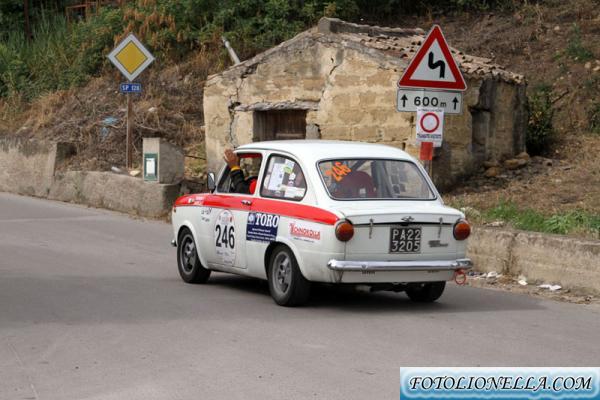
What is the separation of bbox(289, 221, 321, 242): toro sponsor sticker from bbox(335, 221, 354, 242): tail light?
0.71 feet

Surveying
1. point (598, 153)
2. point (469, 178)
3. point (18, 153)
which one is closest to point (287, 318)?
point (469, 178)

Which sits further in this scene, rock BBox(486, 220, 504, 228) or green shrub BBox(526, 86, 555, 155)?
green shrub BBox(526, 86, 555, 155)

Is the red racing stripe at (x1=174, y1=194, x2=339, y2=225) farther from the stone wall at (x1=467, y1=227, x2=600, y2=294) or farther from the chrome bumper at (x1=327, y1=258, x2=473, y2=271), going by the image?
the stone wall at (x1=467, y1=227, x2=600, y2=294)

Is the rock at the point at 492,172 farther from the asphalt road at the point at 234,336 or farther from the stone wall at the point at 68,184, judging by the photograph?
the asphalt road at the point at 234,336

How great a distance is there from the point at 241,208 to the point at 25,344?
10.8 feet

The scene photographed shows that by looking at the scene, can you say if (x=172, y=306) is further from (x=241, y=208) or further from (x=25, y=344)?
(x=25, y=344)

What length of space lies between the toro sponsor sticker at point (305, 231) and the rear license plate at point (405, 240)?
69 centimetres

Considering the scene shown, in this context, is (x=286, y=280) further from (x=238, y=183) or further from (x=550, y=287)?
(x=550, y=287)

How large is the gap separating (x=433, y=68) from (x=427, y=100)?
0.38 m

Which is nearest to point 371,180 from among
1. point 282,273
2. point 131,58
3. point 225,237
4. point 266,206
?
point 266,206

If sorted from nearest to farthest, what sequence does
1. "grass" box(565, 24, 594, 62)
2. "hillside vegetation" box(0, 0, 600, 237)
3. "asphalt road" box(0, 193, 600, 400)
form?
"asphalt road" box(0, 193, 600, 400) → "hillside vegetation" box(0, 0, 600, 237) → "grass" box(565, 24, 594, 62)

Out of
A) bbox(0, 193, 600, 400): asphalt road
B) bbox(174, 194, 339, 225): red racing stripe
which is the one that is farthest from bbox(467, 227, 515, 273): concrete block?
bbox(174, 194, 339, 225): red racing stripe

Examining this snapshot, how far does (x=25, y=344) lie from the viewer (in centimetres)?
828

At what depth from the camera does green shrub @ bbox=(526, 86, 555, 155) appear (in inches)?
750
